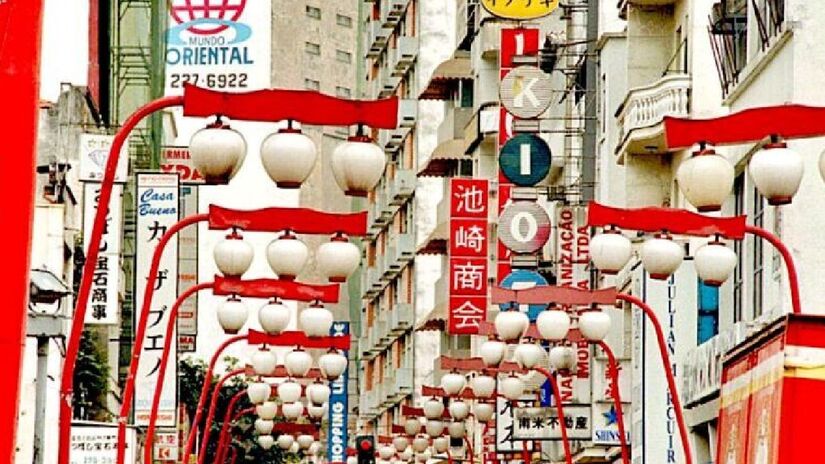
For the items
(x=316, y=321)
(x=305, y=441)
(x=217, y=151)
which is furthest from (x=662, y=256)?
(x=305, y=441)

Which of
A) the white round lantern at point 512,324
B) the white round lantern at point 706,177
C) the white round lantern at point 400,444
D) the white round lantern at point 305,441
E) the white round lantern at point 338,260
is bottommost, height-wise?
the white round lantern at point 305,441

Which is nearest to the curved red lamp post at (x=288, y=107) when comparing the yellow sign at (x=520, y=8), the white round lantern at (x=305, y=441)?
the yellow sign at (x=520, y=8)

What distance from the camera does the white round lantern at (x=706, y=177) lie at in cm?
2159

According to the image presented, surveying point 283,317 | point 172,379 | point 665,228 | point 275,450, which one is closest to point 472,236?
point 172,379

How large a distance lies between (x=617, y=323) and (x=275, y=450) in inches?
2210

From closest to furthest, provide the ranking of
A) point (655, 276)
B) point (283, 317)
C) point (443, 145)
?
point (655, 276), point (283, 317), point (443, 145)

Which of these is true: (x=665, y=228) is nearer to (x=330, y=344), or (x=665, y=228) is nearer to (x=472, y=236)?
(x=330, y=344)

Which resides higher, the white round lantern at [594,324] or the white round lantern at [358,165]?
the white round lantern at [358,165]

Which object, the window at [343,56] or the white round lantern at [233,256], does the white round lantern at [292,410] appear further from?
the window at [343,56]

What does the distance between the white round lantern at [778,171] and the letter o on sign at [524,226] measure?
41.0 metres

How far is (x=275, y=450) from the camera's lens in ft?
371

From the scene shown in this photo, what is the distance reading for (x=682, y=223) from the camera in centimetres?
2892

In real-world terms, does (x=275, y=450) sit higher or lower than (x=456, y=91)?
lower

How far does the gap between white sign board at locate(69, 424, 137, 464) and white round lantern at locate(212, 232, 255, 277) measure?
12.8 m
